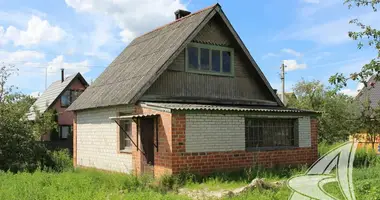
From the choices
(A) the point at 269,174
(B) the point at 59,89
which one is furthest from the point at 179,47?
(B) the point at 59,89

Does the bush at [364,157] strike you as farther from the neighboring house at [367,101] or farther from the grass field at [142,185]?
the grass field at [142,185]

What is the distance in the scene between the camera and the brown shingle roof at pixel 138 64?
1386 cm

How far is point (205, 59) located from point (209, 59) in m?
0.16

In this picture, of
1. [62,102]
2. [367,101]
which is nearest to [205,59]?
[367,101]

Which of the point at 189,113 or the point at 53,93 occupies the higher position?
the point at 53,93

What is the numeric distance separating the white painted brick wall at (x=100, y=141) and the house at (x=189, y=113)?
0.04 metres

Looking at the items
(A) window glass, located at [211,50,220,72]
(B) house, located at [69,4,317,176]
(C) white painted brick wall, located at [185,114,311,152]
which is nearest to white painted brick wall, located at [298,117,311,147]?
(B) house, located at [69,4,317,176]

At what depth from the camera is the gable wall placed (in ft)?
46.6

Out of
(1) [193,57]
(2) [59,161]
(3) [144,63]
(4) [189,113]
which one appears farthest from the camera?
(2) [59,161]

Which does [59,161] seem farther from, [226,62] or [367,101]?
[367,101]

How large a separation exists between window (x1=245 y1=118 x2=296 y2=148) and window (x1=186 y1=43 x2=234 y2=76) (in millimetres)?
2470

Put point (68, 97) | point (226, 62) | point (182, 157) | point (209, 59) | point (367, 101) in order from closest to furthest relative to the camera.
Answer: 1. point (182, 157)
2. point (209, 59)
3. point (226, 62)
4. point (367, 101)
5. point (68, 97)

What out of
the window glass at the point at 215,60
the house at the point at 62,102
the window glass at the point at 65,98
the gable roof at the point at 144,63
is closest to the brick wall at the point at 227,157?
the gable roof at the point at 144,63

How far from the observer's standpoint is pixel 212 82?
15.3m
